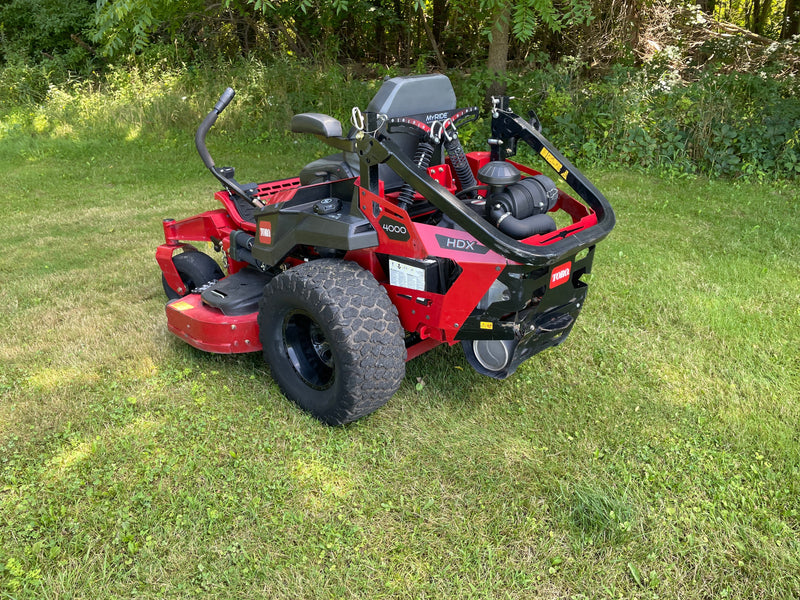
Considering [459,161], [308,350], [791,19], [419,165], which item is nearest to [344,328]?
[308,350]

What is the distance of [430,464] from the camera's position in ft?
9.93

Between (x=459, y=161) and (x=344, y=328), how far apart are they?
44.7 inches

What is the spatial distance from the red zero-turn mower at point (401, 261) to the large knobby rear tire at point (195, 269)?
687 mm

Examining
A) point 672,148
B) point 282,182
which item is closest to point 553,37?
point 672,148

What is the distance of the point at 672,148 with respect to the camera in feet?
25.9

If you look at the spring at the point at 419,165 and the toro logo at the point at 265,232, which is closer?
the spring at the point at 419,165

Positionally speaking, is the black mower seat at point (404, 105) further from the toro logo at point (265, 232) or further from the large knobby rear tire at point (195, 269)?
the large knobby rear tire at point (195, 269)

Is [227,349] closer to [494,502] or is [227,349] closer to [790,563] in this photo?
[494,502]

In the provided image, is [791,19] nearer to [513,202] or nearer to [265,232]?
[513,202]

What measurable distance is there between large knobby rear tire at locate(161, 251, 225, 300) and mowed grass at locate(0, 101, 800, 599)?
13.3 inches

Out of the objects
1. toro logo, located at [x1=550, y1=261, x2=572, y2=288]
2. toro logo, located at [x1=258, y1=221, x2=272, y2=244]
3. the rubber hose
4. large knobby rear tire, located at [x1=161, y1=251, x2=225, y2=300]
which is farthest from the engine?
large knobby rear tire, located at [x1=161, y1=251, x2=225, y2=300]

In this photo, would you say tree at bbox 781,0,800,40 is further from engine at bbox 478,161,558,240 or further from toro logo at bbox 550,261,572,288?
toro logo at bbox 550,261,572,288

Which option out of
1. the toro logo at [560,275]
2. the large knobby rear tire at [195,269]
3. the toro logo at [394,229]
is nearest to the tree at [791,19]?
the toro logo at [560,275]

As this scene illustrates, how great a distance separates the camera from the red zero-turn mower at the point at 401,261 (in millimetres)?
2850
